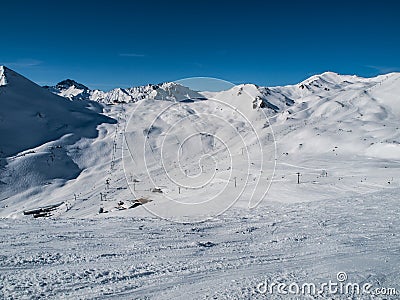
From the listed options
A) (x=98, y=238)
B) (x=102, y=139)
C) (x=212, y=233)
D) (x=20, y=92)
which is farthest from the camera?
(x=20, y=92)

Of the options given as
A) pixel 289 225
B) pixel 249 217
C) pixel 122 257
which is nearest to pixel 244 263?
pixel 122 257

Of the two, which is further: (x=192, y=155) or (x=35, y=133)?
(x=35, y=133)

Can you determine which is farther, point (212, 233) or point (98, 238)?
point (212, 233)

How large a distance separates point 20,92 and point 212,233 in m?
111

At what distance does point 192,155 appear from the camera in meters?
39.8

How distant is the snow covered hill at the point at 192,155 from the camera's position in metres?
18.8

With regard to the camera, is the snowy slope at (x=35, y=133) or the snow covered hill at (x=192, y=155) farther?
the snowy slope at (x=35, y=133)

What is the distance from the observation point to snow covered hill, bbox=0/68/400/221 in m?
18.8

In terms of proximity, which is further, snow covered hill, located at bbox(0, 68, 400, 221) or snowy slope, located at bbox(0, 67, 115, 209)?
snowy slope, located at bbox(0, 67, 115, 209)

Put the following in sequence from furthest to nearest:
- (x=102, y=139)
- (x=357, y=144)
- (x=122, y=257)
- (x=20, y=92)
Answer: (x=20, y=92) → (x=102, y=139) → (x=357, y=144) → (x=122, y=257)

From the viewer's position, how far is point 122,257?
7.80 m

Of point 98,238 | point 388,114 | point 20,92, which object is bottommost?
point 98,238

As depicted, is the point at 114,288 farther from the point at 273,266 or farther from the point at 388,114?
Answer: the point at 388,114

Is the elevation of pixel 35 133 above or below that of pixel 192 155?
above
